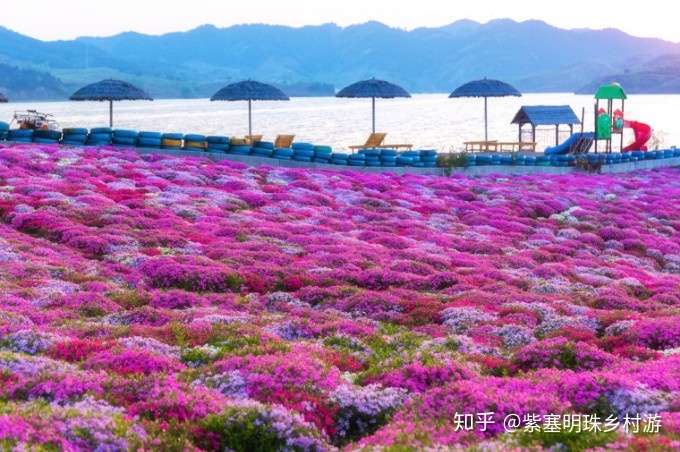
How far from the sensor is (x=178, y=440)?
31.0 feet

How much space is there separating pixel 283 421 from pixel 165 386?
2.00 meters

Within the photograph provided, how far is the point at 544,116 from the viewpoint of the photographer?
68625 millimetres

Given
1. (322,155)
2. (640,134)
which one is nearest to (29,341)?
(322,155)

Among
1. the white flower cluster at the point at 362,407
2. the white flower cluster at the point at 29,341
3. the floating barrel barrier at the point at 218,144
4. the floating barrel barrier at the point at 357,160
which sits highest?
the floating barrel barrier at the point at 218,144

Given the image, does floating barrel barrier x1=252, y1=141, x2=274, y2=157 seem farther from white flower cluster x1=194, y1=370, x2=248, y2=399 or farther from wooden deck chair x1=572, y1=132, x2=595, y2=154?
white flower cluster x1=194, y1=370, x2=248, y2=399

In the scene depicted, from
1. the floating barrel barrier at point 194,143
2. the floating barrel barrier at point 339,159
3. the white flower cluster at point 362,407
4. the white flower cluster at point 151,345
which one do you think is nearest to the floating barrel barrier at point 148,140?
the floating barrel barrier at point 194,143

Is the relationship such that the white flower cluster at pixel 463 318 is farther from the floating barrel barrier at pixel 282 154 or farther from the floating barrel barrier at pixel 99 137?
the floating barrel barrier at pixel 99 137

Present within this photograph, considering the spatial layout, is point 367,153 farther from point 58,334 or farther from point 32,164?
point 58,334

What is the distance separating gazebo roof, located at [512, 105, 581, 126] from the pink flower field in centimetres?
3242

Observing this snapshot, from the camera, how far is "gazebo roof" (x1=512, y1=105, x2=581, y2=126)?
223ft

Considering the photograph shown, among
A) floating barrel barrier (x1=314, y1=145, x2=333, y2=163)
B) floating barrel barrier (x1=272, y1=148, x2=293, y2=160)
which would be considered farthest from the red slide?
floating barrel barrier (x1=272, y1=148, x2=293, y2=160)

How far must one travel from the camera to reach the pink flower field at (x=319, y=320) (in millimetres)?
9930

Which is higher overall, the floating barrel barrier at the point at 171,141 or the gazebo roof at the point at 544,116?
the gazebo roof at the point at 544,116

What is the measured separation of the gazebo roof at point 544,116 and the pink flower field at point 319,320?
106 ft
